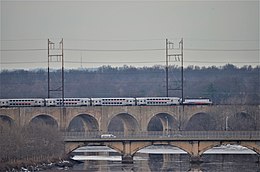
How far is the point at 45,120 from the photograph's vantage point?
278ft

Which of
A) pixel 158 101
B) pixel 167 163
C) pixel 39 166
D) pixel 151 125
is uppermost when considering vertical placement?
pixel 158 101

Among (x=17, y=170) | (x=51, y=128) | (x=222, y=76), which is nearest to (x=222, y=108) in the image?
(x=51, y=128)

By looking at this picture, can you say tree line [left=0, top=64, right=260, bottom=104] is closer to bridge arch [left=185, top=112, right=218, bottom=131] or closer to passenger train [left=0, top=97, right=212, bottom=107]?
bridge arch [left=185, top=112, right=218, bottom=131]

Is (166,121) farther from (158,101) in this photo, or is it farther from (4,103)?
(4,103)

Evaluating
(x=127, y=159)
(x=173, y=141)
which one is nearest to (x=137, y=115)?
(x=127, y=159)

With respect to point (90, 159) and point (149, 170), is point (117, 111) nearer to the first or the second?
point (90, 159)

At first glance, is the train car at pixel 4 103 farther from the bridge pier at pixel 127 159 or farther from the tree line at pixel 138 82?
the tree line at pixel 138 82

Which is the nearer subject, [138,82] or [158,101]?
[158,101]

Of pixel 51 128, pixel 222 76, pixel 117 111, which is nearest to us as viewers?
pixel 51 128

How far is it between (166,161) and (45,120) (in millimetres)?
13374

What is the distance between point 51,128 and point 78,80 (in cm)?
7500

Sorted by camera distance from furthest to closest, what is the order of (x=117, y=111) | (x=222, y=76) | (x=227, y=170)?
(x=222, y=76), (x=117, y=111), (x=227, y=170)

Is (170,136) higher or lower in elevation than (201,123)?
lower

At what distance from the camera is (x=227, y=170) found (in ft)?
220
